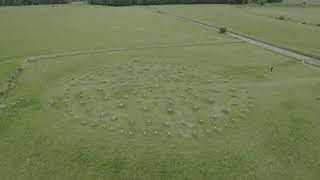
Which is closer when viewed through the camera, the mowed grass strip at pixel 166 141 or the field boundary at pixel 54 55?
the mowed grass strip at pixel 166 141

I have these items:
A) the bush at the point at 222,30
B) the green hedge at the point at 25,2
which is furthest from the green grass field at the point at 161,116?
the green hedge at the point at 25,2

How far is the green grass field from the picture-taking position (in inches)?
699

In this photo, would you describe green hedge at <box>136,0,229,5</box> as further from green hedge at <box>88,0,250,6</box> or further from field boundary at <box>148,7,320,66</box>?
field boundary at <box>148,7,320,66</box>

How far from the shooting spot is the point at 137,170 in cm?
1741

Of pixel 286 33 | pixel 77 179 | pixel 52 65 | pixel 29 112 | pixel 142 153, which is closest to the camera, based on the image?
pixel 77 179

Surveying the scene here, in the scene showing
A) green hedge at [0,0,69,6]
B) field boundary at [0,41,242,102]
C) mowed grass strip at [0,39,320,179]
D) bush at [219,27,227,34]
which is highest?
green hedge at [0,0,69,6]

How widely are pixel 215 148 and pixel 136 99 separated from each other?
8332mm

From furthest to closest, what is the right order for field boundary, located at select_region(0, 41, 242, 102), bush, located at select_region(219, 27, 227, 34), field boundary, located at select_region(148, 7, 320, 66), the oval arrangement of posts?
bush, located at select_region(219, 27, 227, 34) → field boundary, located at select_region(148, 7, 320, 66) → field boundary, located at select_region(0, 41, 242, 102) → the oval arrangement of posts

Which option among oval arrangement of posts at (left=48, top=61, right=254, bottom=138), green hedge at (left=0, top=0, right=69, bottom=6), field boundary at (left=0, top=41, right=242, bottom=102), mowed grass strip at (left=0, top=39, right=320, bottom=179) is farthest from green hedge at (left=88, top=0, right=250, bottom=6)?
mowed grass strip at (left=0, top=39, right=320, bottom=179)

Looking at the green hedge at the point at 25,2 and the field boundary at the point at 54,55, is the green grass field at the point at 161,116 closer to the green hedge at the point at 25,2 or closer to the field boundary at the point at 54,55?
the field boundary at the point at 54,55

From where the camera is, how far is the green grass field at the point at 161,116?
17.8 m

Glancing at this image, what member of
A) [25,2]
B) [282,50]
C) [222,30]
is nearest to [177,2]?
[25,2]

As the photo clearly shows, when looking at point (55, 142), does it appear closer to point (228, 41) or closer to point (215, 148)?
point (215, 148)

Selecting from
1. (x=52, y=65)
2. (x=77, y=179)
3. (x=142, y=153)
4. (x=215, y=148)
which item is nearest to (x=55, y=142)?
Answer: (x=77, y=179)
